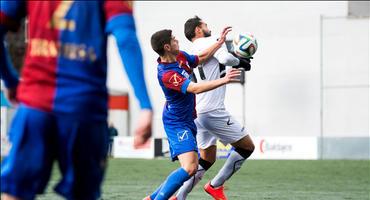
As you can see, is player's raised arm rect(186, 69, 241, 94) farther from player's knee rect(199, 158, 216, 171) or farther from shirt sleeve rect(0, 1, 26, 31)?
shirt sleeve rect(0, 1, 26, 31)

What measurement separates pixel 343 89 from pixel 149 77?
9.34 meters

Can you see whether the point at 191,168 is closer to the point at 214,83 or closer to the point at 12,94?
the point at 214,83

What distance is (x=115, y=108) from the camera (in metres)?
39.2

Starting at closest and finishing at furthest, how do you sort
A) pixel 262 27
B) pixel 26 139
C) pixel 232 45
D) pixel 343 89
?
pixel 26 139, pixel 232 45, pixel 343 89, pixel 262 27

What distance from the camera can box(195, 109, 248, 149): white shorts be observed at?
10906mm

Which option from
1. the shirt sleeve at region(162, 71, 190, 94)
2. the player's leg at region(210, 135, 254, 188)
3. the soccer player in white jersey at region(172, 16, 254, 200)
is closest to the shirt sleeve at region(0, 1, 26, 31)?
the shirt sleeve at region(162, 71, 190, 94)

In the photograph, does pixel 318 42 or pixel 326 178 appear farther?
pixel 318 42

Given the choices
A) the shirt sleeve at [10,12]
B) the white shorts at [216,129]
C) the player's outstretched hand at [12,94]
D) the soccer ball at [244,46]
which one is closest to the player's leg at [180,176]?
the white shorts at [216,129]

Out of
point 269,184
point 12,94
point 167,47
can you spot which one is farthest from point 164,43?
point 269,184

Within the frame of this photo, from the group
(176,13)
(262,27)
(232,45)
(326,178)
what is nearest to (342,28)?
(262,27)

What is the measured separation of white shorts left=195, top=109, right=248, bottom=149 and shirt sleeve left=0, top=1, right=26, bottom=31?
6.13 meters

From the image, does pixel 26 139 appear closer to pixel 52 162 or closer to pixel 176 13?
pixel 52 162

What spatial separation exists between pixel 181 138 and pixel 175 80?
2.25 feet

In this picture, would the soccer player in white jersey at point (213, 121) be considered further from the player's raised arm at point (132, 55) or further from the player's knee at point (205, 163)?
the player's raised arm at point (132, 55)
